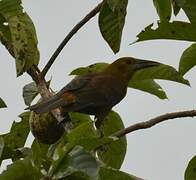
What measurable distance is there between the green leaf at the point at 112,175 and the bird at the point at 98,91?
1.03 m

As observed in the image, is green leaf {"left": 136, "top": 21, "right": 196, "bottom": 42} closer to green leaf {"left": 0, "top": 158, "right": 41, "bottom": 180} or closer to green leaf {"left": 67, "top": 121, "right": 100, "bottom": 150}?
green leaf {"left": 67, "top": 121, "right": 100, "bottom": 150}

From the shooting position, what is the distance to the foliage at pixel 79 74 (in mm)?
2059

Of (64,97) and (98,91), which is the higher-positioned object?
(64,97)

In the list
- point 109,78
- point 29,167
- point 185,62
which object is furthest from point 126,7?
point 109,78

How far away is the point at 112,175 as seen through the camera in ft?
6.79

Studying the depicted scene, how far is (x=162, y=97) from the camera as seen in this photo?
3.33 metres

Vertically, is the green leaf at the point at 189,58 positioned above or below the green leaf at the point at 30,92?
below

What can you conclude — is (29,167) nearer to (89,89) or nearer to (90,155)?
(90,155)

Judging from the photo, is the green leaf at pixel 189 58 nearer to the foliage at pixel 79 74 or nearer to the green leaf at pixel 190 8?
the foliage at pixel 79 74

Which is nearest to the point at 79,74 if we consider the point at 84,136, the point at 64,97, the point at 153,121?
the point at 64,97

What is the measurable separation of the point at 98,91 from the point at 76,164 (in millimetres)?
2111

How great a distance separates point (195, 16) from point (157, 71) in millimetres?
622

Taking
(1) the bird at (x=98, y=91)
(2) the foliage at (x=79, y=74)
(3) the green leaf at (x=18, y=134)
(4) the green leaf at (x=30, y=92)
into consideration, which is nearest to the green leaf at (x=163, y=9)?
(2) the foliage at (x=79, y=74)

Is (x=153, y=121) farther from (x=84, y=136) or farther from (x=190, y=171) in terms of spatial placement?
(x=190, y=171)
